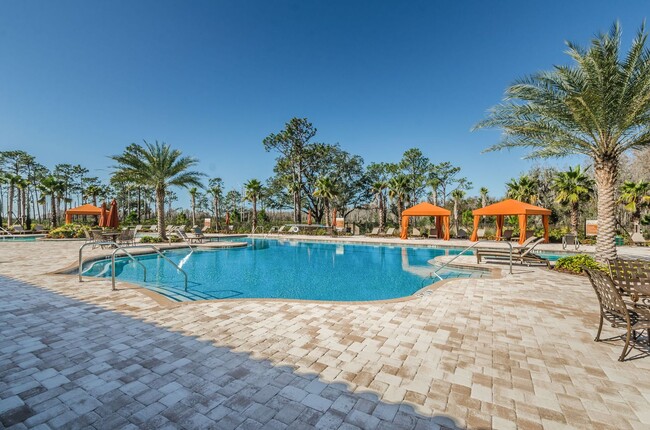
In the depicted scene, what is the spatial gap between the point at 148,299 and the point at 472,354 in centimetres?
557

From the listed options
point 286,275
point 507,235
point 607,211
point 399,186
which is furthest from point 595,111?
point 399,186

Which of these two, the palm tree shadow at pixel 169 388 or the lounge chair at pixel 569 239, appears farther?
the lounge chair at pixel 569 239

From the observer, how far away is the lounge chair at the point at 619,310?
2938 millimetres

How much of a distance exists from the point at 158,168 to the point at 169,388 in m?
18.3

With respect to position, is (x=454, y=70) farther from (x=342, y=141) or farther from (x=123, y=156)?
(x=123, y=156)

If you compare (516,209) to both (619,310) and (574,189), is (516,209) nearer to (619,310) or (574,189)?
(574,189)

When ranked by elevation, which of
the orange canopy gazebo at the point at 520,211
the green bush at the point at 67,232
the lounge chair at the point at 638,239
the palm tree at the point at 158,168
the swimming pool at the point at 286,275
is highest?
the palm tree at the point at 158,168

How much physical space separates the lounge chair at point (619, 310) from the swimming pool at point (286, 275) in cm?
425

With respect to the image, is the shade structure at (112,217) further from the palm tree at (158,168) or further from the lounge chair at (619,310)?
the lounge chair at (619,310)

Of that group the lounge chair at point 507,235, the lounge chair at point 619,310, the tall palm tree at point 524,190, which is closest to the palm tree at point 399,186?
the tall palm tree at point 524,190

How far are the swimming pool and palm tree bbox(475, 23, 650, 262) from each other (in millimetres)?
4585

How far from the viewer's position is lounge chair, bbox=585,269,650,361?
116 inches

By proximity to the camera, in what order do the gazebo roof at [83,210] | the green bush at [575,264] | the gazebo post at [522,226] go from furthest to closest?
the gazebo roof at [83,210] < the gazebo post at [522,226] < the green bush at [575,264]

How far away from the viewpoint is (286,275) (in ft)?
32.6
